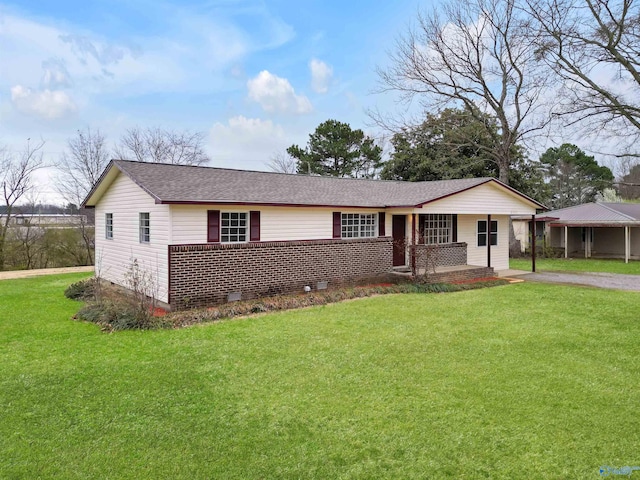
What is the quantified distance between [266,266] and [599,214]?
2086 centimetres

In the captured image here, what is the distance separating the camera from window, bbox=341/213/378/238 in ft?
44.4

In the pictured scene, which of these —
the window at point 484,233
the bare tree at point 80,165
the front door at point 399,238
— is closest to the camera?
the front door at point 399,238

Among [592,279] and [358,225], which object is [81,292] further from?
[592,279]

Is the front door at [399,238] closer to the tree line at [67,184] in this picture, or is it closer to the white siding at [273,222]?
→ the white siding at [273,222]

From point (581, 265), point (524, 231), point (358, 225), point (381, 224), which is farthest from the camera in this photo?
point (524, 231)

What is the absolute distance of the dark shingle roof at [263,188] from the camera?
10.3 m

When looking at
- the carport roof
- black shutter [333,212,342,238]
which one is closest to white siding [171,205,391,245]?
black shutter [333,212,342,238]

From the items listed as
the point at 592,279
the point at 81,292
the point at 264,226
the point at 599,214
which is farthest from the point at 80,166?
the point at 599,214

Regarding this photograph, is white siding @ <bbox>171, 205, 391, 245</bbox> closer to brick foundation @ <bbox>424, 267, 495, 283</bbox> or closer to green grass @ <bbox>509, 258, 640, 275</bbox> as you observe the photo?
brick foundation @ <bbox>424, 267, 495, 283</bbox>

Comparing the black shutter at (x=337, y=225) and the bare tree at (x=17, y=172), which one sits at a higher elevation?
the bare tree at (x=17, y=172)

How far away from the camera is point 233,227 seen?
35.7 ft

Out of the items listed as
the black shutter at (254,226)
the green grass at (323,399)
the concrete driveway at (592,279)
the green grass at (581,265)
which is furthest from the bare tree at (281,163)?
the green grass at (323,399)

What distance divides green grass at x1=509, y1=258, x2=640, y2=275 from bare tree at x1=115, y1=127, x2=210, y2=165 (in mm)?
24916

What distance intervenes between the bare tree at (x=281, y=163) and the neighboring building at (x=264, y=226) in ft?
83.7
